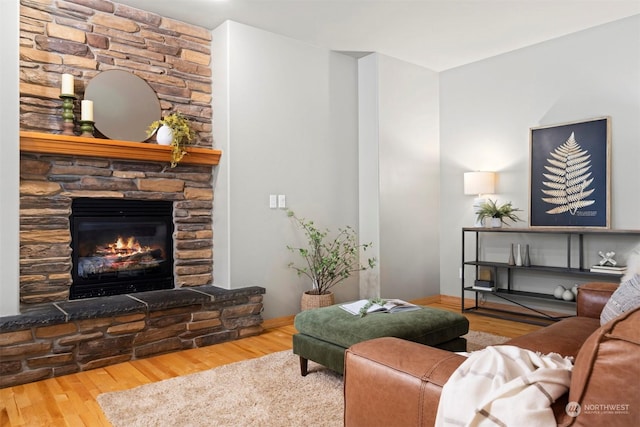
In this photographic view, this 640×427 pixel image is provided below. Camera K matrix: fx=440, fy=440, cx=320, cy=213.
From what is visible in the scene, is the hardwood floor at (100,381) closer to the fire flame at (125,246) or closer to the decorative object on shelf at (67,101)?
the fire flame at (125,246)

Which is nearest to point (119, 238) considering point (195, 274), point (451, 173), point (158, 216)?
point (158, 216)

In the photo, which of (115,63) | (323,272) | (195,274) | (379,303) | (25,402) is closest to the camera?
(25,402)

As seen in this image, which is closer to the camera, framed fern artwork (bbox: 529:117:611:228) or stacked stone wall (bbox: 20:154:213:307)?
stacked stone wall (bbox: 20:154:213:307)

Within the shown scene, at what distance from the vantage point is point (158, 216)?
3768mm

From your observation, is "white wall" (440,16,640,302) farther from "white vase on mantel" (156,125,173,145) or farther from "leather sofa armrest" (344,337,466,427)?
"leather sofa armrest" (344,337,466,427)

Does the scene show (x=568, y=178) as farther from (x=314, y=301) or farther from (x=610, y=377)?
(x=610, y=377)

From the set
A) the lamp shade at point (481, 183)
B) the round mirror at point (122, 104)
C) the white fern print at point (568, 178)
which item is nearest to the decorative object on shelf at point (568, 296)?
the white fern print at point (568, 178)

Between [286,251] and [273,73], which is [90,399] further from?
[273,73]

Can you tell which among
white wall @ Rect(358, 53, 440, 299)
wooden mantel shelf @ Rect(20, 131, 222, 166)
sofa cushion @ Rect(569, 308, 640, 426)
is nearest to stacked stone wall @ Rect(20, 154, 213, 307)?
wooden mantel shelf @ Rect(20, 131, 222, 166)

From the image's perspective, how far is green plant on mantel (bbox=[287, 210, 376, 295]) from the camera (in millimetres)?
4246

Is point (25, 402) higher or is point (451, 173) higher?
point (451, 173)

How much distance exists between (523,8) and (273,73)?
7.22 feet

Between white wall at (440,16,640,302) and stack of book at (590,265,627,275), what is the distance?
0.25 meters

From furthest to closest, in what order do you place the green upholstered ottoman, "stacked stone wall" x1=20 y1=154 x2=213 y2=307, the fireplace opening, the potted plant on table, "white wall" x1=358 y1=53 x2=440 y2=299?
1. "white wall" x1=358 y1=53 x2=440 y2=299
2. the potted plant on table
3. the fireplace opening
4. "stacked stone wall" x1=20 y1=154 x2=213 y2=307
5. the green upholstered ottoman
